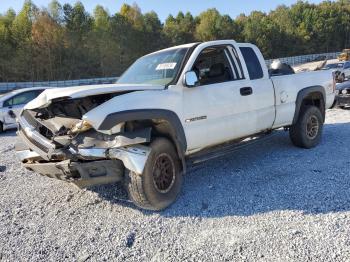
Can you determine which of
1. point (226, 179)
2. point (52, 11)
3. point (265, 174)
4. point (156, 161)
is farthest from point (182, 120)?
point (52, 11)

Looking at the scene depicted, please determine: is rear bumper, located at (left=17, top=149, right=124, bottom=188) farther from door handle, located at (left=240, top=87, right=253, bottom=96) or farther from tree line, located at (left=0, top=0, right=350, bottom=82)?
tree line, located at (left=0, top=0, right=350, bottom=82)

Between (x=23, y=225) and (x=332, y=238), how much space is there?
328 centimetres

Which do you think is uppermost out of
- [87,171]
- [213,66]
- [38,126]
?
[213,66]

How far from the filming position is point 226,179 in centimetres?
544

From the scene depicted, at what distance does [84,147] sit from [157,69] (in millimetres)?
1714

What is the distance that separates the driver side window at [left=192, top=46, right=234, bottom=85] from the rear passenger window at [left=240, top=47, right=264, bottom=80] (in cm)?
39

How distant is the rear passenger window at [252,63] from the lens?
590 centimetres

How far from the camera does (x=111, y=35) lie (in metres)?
74.0

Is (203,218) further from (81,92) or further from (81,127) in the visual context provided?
(81,92)

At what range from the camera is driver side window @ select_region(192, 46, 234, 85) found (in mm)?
5305

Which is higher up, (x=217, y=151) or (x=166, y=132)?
(x=166, y=132)

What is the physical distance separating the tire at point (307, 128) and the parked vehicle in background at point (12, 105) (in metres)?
8.50

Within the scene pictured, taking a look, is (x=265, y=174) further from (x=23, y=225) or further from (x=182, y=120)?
(x=23, y=225)

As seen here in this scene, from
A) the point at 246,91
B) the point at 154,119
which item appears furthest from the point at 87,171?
the point at 246,91
